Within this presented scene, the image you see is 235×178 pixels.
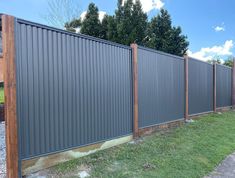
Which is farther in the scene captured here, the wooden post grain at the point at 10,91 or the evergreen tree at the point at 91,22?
the evergreen tree at the point at 91,22

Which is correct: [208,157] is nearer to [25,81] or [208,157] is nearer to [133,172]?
[133,172]

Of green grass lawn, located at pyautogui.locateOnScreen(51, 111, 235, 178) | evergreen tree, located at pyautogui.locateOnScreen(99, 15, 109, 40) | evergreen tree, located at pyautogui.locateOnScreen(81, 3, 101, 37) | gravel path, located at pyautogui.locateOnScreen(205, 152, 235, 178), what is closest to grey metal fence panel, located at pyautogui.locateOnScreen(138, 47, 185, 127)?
green grass lawn, located at pyautogui.locateOnScreen(51, 111, 235, 178)

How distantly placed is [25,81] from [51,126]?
2.63ft

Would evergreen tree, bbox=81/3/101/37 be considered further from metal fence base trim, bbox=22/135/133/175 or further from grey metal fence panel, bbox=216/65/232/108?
metal fence base trim, bbox=22/135/133/175

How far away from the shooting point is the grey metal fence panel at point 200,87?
28.3 feet

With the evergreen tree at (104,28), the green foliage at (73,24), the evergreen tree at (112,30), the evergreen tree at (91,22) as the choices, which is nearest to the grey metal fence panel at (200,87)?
the evergreen tree at (112,30)

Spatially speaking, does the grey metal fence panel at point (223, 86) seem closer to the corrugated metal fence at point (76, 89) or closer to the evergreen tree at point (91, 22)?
the corrugated metal fence at point (76, 89)

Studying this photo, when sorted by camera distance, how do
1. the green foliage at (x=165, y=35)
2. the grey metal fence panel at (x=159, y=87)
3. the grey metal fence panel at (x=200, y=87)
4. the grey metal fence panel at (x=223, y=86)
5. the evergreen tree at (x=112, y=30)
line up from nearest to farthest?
the grey metal fence panel at (x=159, y=87) < the grey metal fence panel at (x=200, y=87) < the grey metal fence panel at (x=223, y=86) < the evergreen tree at (x=112, y=30) < the green foliage at (x=165, y=35)

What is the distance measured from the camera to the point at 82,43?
445 cm

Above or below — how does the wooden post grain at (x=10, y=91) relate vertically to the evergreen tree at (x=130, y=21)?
below

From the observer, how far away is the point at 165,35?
18109 mm

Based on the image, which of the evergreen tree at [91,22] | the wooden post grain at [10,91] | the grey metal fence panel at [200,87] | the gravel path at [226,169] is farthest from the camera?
the evergreen tree at [91,22]

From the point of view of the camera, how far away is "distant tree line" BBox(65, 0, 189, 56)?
16.6 metres

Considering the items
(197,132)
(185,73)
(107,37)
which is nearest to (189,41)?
(107,37)
